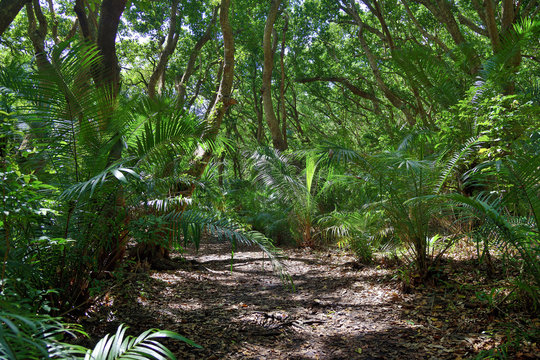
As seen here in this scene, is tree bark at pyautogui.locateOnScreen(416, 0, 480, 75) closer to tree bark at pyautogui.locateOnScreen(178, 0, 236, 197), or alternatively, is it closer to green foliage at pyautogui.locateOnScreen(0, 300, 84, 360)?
tree bark at pyautogui.locateOnScreen(178, 0, 236, 197)

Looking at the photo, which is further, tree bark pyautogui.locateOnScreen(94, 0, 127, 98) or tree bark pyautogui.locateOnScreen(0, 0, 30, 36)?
tree bark pyautogui.locateOnScreen(94, 0, 127, 98)

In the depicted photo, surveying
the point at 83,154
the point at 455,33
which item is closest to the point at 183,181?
the point at 83,154

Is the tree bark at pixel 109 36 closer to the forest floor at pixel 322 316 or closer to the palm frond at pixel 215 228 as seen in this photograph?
the palm frond at pixel 215 228

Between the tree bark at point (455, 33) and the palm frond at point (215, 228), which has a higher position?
the tree bark at point (455, 33)

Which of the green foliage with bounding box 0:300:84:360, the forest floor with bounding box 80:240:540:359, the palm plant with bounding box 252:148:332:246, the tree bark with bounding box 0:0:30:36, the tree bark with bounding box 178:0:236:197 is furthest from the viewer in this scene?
the palm plant with bounding box 252:148:332:246

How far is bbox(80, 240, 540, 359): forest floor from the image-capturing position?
2.75m

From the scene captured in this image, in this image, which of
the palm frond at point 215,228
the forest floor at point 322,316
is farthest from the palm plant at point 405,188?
the palm frond at point 215,228

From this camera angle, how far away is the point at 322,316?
3.65 meters

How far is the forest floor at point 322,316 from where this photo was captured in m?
2.75

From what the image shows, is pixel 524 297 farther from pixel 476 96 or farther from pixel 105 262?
pixel 105 262

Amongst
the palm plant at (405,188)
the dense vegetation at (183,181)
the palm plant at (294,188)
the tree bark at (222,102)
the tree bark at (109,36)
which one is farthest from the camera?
the palm plant at (294,188)

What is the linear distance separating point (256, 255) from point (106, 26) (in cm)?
530

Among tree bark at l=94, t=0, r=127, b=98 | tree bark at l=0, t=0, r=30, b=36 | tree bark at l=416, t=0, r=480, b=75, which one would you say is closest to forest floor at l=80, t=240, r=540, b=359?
tree bark at l=94, t=0, r=127, b=98

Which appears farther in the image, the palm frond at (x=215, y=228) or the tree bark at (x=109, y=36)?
the tree bark at (x=109, y=36)
